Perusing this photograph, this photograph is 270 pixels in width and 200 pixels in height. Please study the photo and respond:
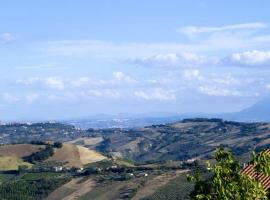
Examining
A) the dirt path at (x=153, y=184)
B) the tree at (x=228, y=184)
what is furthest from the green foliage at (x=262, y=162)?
the dirt path at (x=153, y=184)

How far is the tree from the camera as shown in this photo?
69.1 ft

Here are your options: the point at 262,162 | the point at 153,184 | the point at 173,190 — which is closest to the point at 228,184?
the point at 262,162

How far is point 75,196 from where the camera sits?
191 metres

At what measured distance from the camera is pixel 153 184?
186250 millimetres

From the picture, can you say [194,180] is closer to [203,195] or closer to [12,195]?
[203,195]

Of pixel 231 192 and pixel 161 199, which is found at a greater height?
pixel 231 192

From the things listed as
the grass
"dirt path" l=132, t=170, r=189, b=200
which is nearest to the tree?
the grass

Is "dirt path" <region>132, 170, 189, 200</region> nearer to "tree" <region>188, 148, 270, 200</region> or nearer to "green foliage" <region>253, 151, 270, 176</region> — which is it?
"tree" <region>188, 148, 270, 200</region>

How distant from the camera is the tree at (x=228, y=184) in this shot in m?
21.0

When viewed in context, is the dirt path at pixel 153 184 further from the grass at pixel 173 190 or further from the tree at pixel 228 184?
the tree at pixel 228 184

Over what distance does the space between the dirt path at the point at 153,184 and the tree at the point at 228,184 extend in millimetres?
153672

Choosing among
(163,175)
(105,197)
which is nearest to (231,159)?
(105,197)

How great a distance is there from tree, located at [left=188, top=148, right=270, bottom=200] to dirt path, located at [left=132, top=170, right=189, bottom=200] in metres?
154

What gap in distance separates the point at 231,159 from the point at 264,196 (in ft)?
6.03
